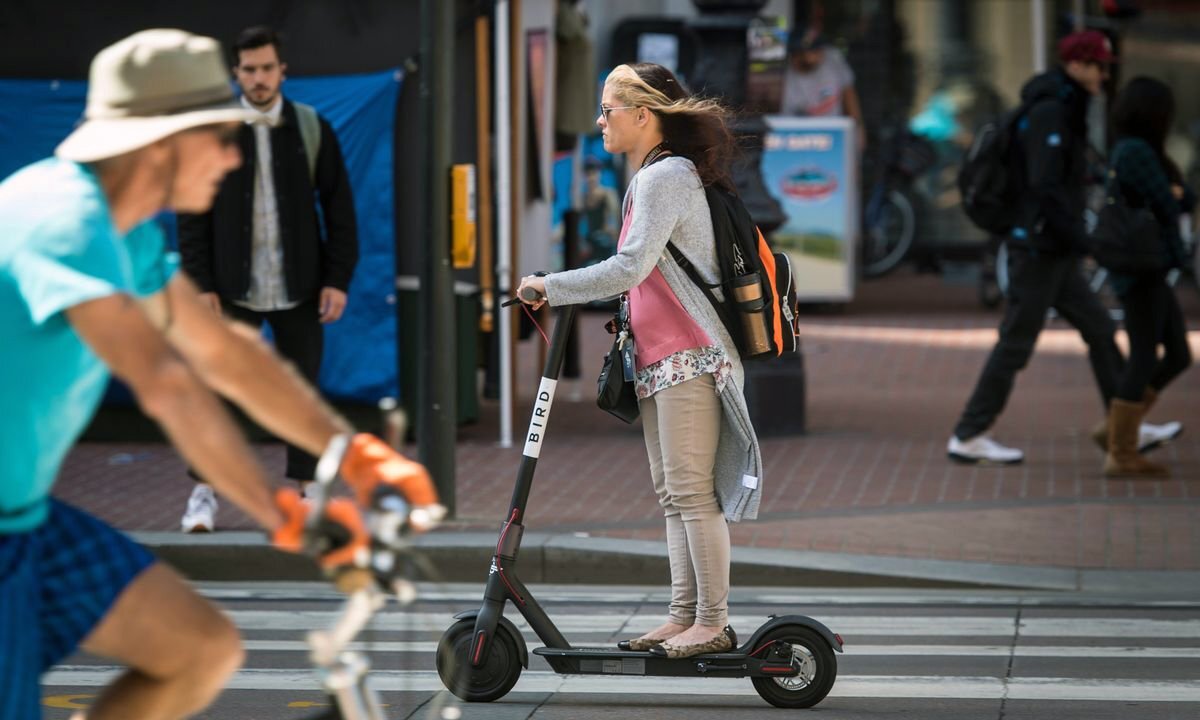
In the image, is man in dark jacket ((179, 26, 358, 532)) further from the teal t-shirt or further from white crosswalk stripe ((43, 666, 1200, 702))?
the teal t-shirt

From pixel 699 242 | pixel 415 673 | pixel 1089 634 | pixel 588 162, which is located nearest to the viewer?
pixel 699 242

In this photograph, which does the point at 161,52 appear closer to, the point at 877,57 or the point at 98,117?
the point at 98,117

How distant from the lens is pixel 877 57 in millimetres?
21000

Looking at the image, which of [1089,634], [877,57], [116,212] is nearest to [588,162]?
[877,57]

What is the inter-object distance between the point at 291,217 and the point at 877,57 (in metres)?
13.5

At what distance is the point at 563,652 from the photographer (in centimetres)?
550

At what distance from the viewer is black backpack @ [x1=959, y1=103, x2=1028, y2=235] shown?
31.8 ft

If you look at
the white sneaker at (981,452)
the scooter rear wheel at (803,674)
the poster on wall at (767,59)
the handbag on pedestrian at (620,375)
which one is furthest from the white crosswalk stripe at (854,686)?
the poster on wall at (767,59)

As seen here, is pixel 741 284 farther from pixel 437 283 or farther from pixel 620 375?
pixel 437 283

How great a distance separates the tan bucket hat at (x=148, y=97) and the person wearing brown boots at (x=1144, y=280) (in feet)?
23.1

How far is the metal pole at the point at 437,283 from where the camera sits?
8.36 m

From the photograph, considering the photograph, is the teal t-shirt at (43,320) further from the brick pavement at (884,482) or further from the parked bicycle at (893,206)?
the parked bicycle at (893,206)

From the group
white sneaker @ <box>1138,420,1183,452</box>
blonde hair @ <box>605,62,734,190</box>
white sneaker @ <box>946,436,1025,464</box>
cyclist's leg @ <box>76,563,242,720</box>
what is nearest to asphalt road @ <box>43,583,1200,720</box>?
blonde hair @ <box>605,62,734,190</box>

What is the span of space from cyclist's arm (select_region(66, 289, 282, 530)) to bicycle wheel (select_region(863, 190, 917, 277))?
17.0m
